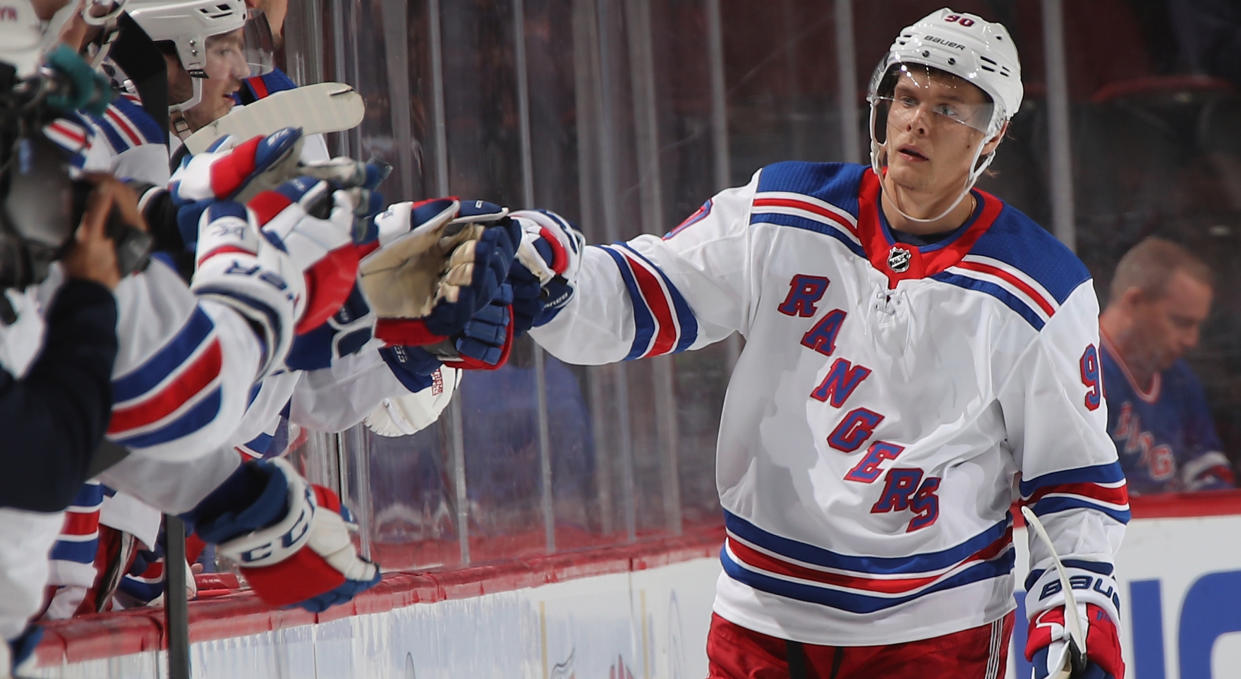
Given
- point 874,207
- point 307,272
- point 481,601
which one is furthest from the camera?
point 481,601

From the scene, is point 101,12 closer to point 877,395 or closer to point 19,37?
point 19,37

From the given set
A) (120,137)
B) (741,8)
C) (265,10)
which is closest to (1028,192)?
(741,8)

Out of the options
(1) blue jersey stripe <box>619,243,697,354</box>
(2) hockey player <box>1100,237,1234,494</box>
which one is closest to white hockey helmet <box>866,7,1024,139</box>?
(1) blue jersey stripe <box>619,243,697,354</box>

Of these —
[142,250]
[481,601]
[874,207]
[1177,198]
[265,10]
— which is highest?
[265,10]

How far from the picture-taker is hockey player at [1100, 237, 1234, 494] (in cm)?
369

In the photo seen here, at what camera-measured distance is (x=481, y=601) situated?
2346 mm

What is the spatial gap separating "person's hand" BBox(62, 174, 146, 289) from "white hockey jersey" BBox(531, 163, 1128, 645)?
85cm

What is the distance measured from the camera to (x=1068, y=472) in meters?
1.86

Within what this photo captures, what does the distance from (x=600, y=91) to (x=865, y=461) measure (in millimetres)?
1663

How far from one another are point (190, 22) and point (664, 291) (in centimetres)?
68

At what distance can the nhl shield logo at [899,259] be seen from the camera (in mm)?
1896

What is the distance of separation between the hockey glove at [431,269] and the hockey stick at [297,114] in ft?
0.43

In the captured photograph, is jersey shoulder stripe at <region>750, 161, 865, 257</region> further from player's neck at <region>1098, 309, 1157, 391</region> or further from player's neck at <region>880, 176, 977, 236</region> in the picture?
player's neck at <region>1098, 309, 1157, 391</region>

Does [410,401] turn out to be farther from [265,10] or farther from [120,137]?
[265,10]
